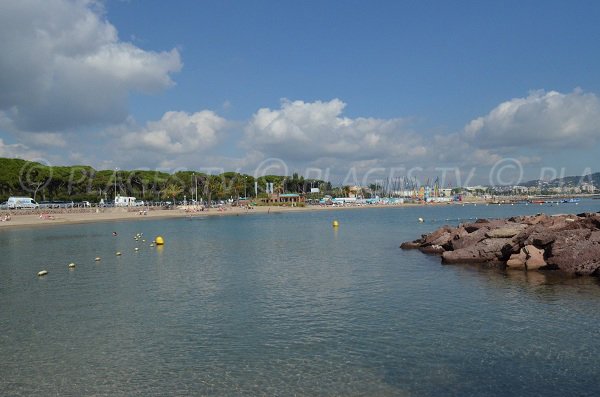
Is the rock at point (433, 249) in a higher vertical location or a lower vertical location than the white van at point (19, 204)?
lower

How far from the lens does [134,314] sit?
21.3 meters

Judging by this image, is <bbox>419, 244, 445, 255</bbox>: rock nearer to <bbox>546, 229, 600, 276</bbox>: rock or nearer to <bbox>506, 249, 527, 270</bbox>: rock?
<bbox>506, 249, 527, 270</bbox>: rock

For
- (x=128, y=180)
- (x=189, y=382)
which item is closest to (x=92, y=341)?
(x=189, y=382)

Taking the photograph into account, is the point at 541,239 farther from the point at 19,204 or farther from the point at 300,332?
the point at 19,204

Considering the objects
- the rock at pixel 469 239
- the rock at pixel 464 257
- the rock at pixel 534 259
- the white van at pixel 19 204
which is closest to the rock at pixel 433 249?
the rock at pixel 469 239

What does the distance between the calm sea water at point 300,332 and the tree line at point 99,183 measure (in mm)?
114643

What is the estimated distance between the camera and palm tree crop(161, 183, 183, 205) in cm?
16651

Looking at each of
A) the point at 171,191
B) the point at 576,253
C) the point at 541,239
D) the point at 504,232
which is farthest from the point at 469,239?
the point at 171,191

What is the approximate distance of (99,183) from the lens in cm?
15700

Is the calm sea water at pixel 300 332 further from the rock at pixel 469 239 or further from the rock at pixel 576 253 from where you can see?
the rock at pixel 469 239

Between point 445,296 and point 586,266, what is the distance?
31.9 ft

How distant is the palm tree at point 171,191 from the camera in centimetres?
16651

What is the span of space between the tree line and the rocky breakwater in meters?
125

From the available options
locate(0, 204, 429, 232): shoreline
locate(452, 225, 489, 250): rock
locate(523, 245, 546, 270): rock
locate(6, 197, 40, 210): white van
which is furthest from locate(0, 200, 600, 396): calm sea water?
locate(6, 197, 40, 210): white van
